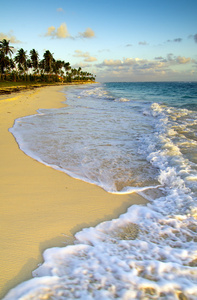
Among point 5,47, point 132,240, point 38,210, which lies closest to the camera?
point 132,240

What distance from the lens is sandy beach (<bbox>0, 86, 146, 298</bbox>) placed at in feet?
6.29

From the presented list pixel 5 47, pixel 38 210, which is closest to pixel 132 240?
pixel 38 210

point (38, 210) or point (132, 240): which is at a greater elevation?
point (38, 210)

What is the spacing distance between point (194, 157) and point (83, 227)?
369 centimetres

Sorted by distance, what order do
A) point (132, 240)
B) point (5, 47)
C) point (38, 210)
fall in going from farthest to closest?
point (5, 47) < point (38, 210) < point (132, 240)

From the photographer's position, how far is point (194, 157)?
4.80m

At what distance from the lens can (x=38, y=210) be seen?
2688 mm

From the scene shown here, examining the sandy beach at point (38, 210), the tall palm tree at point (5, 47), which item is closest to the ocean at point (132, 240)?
the sandy beach at point (38, 210)

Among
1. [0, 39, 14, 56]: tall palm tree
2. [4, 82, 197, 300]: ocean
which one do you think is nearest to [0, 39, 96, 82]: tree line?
[0, 39, 14, 56]: tall palm tree

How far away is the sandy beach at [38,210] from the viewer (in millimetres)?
1918

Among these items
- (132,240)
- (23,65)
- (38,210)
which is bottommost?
(132,240)

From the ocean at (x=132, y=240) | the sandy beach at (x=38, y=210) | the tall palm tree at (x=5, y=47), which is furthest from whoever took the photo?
the tall palm tree at (x=5, y=47)

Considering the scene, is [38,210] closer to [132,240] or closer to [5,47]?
[132,240]

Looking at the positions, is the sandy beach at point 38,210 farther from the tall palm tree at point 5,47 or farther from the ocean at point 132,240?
the tall palm tree at point 5,47
